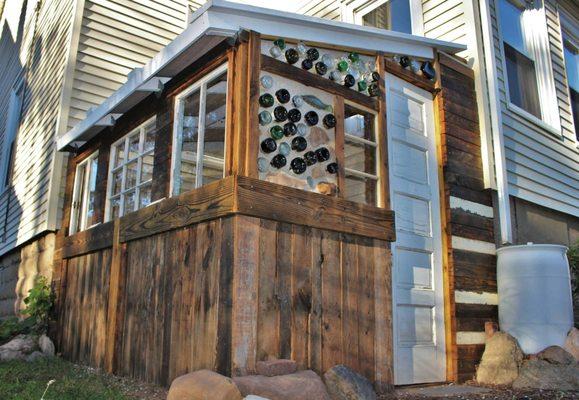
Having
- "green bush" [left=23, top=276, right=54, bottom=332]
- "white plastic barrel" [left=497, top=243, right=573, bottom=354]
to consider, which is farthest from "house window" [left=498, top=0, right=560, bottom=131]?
"green bush" [left=23, top=276, right=54, bottom=332]

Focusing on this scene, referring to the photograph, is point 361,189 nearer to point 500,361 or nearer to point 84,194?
point 500,361

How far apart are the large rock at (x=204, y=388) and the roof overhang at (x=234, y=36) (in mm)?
2409

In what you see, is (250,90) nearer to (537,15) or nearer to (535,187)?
(535,187)

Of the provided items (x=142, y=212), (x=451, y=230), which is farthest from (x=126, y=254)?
(x=451, y=230)

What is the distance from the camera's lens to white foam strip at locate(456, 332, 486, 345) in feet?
16.4

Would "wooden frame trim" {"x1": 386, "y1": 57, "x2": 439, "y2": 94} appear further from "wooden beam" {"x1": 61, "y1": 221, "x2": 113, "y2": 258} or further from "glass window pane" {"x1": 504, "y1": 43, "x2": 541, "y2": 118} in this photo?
"wooden beam" {"x1": 61, "y1": 221, "x2": 113, "y2": 258}

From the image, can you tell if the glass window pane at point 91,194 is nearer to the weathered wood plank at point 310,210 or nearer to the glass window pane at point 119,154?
the glass window pane at point 119,154

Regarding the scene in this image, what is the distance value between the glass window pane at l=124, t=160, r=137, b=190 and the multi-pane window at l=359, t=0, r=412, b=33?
373cm

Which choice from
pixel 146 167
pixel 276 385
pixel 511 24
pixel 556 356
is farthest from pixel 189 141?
pixel 511 24

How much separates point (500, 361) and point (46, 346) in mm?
4741

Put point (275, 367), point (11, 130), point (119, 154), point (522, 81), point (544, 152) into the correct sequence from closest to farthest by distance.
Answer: point (275, 367), point (119, 154), point (544, 152), point (522, 81), point (11, 130)

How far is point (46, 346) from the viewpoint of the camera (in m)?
6.04

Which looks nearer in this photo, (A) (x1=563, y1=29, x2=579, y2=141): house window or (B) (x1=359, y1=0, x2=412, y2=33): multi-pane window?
(B) (x1=359, y1=0, x2=412, y2=33): multi-pane window

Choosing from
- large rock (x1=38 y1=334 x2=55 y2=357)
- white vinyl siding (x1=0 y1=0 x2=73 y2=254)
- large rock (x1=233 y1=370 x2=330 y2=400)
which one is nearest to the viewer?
large rock (x1=233 y1=370 x2=330 y2=400)
